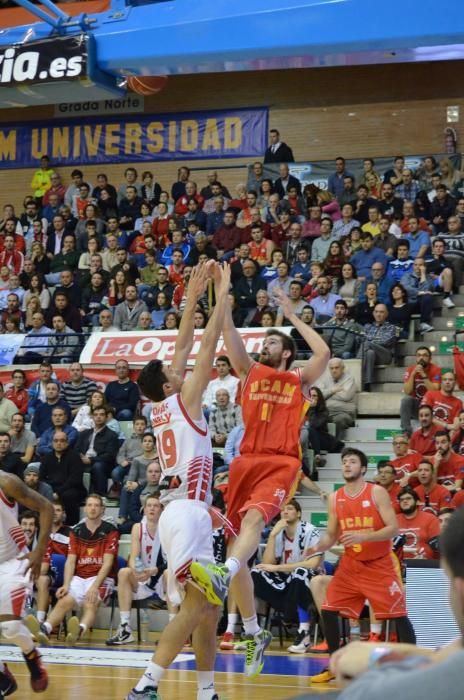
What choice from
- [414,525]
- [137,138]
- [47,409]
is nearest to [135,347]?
[47,409]

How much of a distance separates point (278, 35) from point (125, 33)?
1261 millimetres

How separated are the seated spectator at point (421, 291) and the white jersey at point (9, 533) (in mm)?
9588

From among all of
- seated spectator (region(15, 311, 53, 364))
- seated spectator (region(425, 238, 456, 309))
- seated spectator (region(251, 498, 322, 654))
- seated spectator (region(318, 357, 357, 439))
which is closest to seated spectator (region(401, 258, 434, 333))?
seated spectator (region(425, 238, 456, 309))

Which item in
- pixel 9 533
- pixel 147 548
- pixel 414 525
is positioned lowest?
pixel 147 548

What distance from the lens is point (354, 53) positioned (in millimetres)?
8438

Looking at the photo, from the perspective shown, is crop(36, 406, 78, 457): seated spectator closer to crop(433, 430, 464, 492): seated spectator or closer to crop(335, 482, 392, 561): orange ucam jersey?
crop(433, 430, 464, 492): seated spectator

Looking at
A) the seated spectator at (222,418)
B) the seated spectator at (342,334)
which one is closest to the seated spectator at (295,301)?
the seated spectator at (342,334)

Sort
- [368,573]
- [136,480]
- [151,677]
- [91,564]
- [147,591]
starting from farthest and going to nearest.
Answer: [136,480] < [91,564] < [147,591] < [368,573] < [151,677]

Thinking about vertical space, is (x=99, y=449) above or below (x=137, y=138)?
below

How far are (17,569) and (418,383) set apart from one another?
26.7 ft

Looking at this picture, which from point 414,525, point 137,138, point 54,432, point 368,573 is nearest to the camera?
point 368,573

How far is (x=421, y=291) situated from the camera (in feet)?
52.0

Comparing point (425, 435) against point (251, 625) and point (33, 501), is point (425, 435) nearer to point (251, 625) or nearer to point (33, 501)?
point (251, 625)

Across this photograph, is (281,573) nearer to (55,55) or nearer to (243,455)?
→ (243,455)
